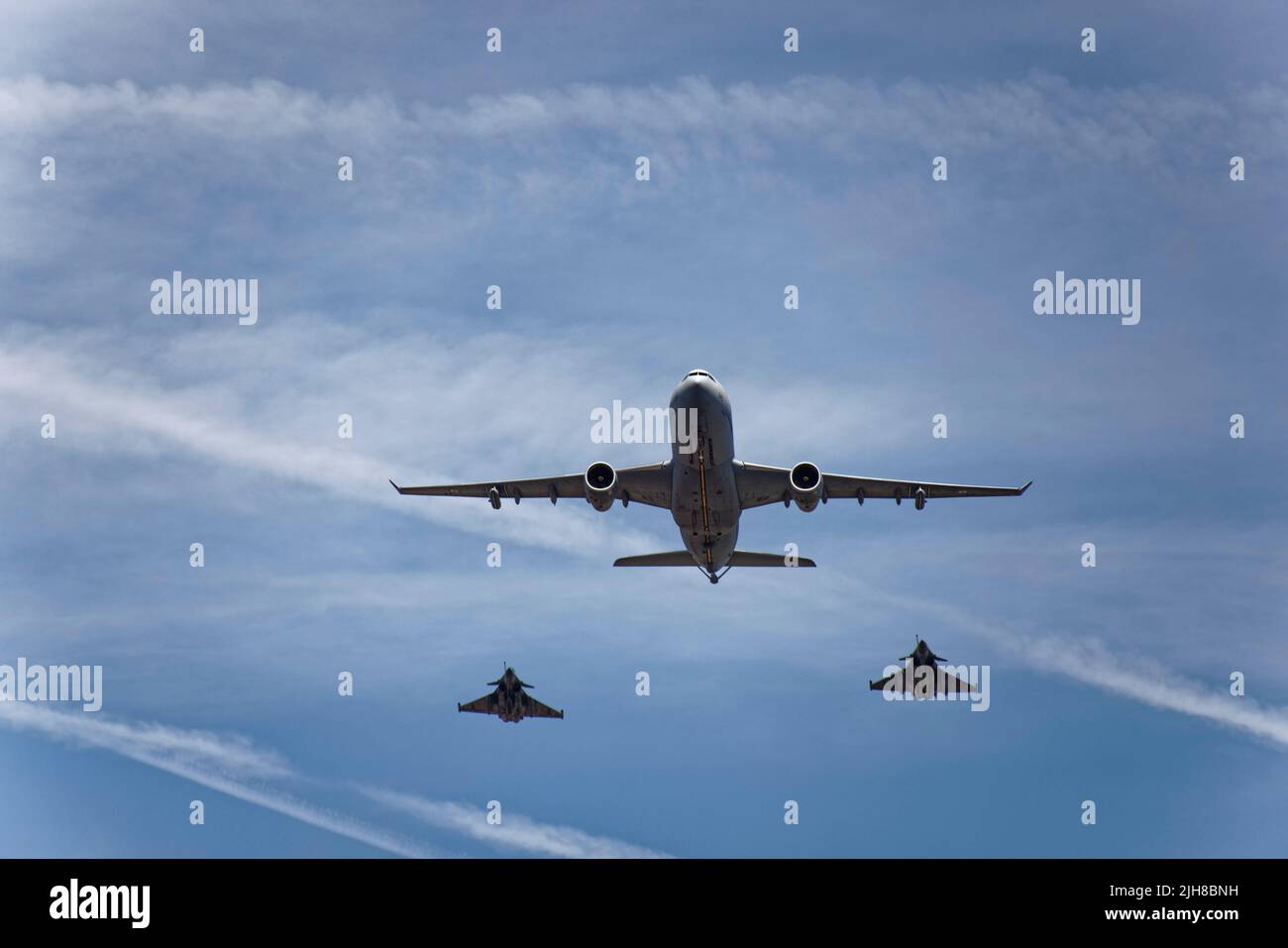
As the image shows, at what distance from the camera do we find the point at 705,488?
51250 mm

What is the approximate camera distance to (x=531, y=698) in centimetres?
6700

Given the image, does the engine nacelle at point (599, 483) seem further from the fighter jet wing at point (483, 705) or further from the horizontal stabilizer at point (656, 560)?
the fighter jet wing at point (483, 705)

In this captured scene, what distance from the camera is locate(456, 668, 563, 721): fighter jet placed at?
2616 inches

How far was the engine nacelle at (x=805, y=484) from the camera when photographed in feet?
173

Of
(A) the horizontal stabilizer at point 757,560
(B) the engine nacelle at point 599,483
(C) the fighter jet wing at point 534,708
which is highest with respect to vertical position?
(B) the engine nacelle at point 599,483

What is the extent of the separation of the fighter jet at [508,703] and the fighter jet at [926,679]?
17.8m

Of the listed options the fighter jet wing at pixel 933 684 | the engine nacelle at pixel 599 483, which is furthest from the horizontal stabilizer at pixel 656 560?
the fighter jet wing at pixel 933 684

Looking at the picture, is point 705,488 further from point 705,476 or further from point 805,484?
point 805,484

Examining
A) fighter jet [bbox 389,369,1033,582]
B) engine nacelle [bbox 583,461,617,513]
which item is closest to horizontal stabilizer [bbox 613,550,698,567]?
fighter jet [bbox 389,369,1033,582]

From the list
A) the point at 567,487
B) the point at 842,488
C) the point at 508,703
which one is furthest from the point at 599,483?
the point at 508,703
